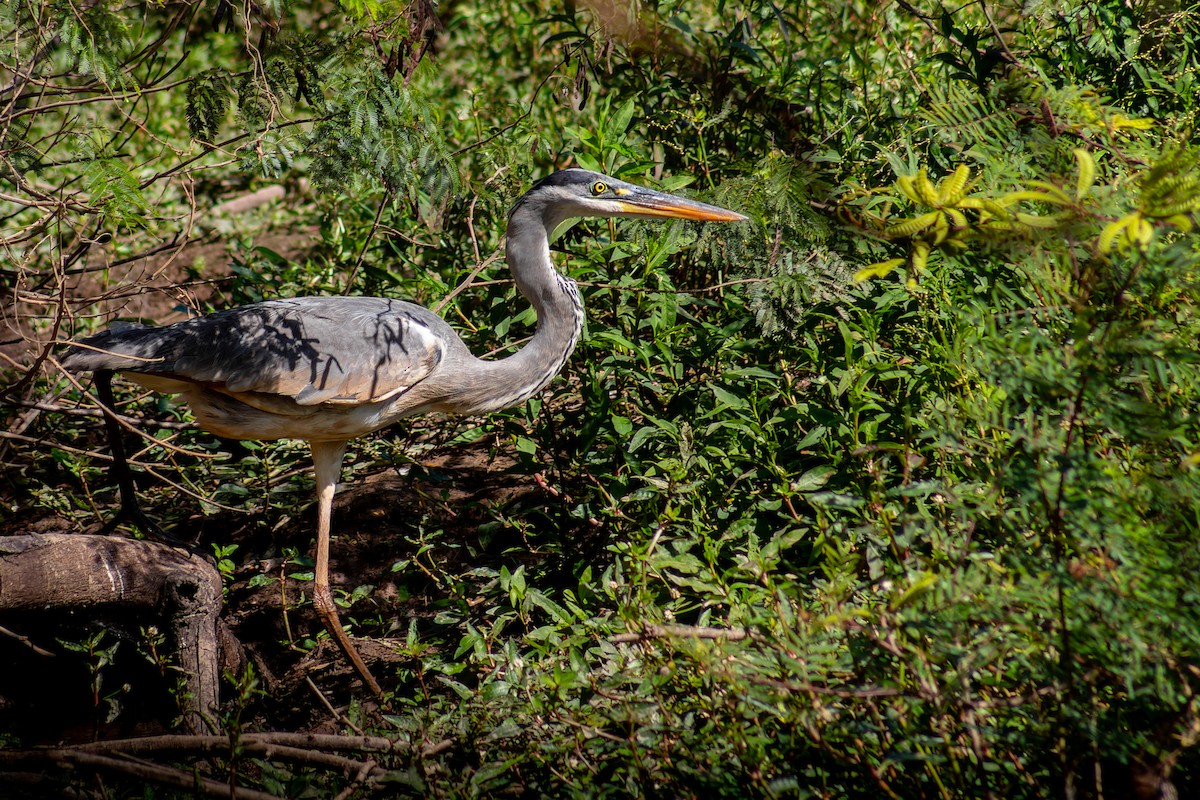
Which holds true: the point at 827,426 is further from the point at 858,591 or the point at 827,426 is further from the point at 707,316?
the point at 707,316

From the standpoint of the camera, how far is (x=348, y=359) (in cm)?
392

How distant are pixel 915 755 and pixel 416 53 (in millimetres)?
3167

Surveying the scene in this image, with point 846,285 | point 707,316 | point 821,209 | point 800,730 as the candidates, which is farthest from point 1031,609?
point 707,316

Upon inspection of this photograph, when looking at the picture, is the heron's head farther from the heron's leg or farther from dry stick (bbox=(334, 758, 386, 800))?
dry stick (bbox=(334, 758, 386, 800))

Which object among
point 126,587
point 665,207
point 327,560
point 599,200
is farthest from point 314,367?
point 665,207

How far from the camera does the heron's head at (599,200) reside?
4020 millimetres

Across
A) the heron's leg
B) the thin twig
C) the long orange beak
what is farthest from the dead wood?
the long orange beak

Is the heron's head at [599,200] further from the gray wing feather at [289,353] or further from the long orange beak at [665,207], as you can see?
the gray wing feather at [289,353]

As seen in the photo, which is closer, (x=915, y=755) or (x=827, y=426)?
(x=915, y=755)

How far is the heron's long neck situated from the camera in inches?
159

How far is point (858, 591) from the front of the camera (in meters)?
2.65

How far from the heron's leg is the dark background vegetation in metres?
0.13

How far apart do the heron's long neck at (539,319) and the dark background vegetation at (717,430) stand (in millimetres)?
139

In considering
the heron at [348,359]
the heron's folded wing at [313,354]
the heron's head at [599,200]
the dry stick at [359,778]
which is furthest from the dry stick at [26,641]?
the heron's head at [599,200]
